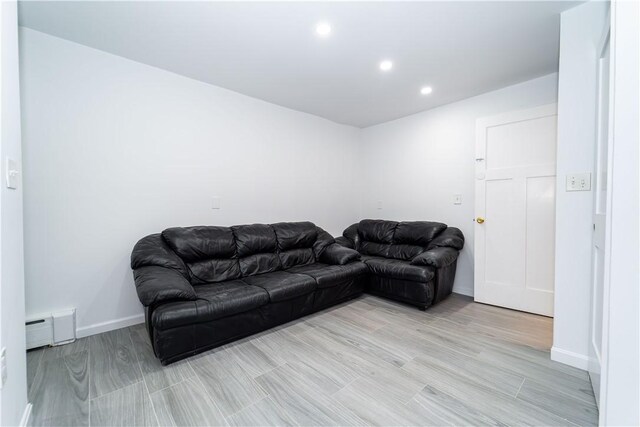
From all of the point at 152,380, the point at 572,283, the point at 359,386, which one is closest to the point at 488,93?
the point at 572,283

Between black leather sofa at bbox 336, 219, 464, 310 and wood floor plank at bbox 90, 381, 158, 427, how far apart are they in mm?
2470

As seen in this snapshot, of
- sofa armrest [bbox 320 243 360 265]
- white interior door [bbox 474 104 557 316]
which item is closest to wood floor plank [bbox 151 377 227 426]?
sofa armrest [bbox 320 243 360 265]

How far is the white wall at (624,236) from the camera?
1.11 metres

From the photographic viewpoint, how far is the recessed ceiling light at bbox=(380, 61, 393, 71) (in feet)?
8.60

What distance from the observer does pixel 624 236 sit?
1.16 metres

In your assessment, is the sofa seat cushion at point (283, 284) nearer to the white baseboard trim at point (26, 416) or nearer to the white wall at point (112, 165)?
the white wall at point (112, 165)

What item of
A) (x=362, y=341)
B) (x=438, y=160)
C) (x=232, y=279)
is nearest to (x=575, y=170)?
(x=438, y=160)

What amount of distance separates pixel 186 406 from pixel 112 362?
0.90 m

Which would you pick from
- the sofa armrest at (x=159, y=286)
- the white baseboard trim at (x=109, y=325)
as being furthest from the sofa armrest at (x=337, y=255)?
the white baseboard trim at (x=109, y=325)

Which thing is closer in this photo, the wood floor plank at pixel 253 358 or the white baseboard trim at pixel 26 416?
the white baseboard trim at pixel 26 416

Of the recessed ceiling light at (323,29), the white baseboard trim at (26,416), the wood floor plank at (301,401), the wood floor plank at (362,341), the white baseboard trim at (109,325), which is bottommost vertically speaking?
the wood floor plank at (301,401)

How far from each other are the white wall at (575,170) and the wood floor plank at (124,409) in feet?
9.19

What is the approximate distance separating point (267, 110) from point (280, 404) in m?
3.36

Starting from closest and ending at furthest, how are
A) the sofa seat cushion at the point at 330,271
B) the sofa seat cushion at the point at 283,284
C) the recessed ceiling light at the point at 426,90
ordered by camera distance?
the sofa seat cushion at the point at 283,284 → the sofa seat cushion at the point at 330,271 → the recessed ceiling light at the point at 426,90
